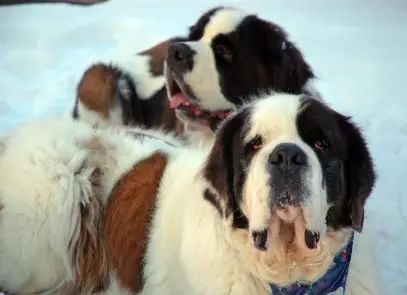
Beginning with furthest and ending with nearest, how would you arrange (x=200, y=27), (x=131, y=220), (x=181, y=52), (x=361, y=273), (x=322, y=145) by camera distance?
(x=200, y=27)
(x=181, y=52)
(x=131, y=220)
(x=361, y=273)
(x=322, y=145)

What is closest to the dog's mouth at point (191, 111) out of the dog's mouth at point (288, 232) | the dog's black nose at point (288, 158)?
the dog's mouth at point (288, 232)

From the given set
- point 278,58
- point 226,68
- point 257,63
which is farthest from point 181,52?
point 278,58

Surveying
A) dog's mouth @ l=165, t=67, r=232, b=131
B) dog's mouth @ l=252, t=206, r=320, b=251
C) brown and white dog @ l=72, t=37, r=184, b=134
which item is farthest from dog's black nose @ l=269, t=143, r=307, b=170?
brown and white dog @ l=72, t=37, r=184, b=134

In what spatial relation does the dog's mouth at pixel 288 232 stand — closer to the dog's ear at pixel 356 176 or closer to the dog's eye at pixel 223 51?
the dog's ear at pixel 356 176

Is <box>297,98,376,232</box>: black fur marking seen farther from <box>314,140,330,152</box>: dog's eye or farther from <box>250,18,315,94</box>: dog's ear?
<box>250,18,315,94</box>: dog's ear

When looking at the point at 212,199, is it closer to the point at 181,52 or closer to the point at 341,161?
the point at 341,161

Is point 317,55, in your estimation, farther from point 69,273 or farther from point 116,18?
point 69,273

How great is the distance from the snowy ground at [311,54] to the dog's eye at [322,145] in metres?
1.41

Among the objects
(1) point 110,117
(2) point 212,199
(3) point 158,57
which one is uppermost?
(2) point 212,199

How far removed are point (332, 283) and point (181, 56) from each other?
1.79 metres

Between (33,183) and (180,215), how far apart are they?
2.62ft

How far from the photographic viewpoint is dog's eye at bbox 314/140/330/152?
2.48 m

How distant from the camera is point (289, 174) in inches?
89.2

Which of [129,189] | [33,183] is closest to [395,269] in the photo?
[129,189]
